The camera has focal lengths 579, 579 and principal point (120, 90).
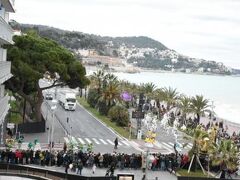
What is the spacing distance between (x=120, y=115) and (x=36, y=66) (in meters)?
17.9

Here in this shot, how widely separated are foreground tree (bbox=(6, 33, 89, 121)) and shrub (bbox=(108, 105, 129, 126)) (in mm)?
9542

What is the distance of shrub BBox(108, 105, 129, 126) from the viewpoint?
258 ft

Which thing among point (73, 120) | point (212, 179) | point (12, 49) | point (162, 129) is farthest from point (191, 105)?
point (212, 179)

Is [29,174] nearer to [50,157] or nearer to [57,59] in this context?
[50,157]

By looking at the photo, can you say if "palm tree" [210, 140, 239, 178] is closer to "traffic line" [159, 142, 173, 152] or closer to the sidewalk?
the sidewalk

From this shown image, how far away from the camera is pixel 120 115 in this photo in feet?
260

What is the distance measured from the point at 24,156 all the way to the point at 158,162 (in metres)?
11.0

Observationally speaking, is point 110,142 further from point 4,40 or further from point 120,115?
point 4,40

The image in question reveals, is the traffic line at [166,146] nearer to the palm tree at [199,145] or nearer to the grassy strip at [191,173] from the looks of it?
the grassy strip at [191,173]

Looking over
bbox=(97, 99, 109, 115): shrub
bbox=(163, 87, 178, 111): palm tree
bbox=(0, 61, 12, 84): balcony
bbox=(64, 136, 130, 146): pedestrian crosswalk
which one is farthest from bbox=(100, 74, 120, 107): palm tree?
bbox=(0, 61, 12, 84): balcony

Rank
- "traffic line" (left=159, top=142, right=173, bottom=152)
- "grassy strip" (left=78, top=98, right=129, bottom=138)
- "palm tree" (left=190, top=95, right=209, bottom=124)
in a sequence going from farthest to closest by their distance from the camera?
"palm tree" (left=190, top=95, right=209, bottom=124)
"grassy strip" (left=78, top=98, right=129, bottom=138)
"traffic line" (left=159, top=142, right=173, bottom=152)

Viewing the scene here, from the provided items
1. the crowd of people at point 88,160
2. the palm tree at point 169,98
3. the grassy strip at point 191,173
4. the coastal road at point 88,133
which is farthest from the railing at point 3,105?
the palm tree at point 169,98

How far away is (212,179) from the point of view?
4144 cm

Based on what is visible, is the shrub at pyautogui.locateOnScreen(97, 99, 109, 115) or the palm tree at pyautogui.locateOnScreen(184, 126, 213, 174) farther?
the shrub at pyautogui.locateOnScreen(97, 99, 109, 115)
